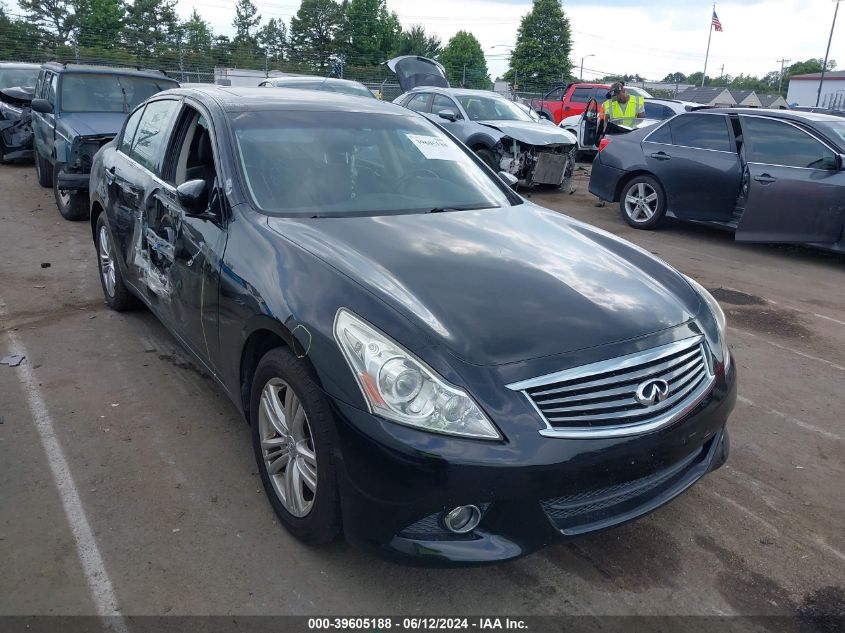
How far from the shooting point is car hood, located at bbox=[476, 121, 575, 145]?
10.9 m

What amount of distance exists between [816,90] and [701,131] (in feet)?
248

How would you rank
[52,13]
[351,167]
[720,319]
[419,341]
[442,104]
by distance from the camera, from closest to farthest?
[419,341] → [720,319] → [351,167] → [442,104] → [52,13]

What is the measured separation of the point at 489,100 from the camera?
39.8ft

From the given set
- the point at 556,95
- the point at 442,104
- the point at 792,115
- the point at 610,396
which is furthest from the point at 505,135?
the point at 556,95

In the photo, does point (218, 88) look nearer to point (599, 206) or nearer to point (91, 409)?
point (91, 409)

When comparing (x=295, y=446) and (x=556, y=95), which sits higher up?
(x=556, y=95)

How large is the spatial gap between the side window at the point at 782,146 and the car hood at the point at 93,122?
719 centimetres

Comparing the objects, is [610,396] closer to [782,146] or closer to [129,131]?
[129,131]

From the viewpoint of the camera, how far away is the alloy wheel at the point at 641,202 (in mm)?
9031

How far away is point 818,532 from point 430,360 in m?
1.97

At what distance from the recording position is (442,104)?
1213 centimetres

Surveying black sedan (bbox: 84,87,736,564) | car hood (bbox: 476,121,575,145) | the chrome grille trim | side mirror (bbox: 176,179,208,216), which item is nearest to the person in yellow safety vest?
car hood (bbox: 476,121,575,145)

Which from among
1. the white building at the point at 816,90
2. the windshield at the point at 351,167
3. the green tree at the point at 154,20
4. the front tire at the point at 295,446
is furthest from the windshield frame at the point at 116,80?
the white building at the point at 816,90

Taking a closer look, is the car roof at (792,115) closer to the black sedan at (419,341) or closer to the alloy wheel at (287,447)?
the black sedan at (419,341)
